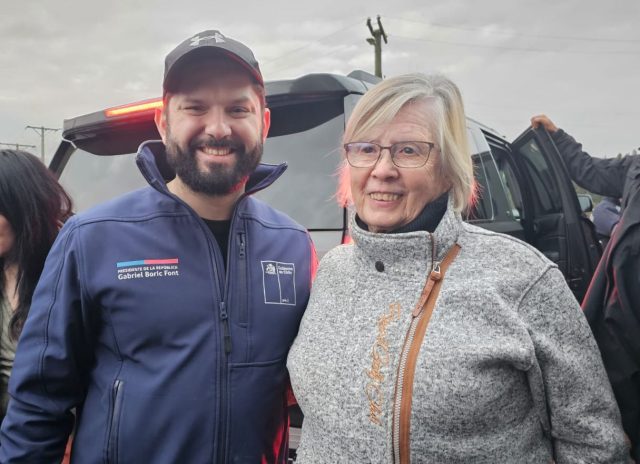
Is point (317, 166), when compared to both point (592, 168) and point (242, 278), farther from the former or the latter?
point (592, 168)

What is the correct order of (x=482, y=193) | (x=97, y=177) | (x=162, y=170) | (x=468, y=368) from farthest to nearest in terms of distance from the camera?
(x=482, y=193) < (x=97, y=177) < (x=162, y=170) < (x=468, y=368)

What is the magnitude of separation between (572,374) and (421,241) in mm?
538

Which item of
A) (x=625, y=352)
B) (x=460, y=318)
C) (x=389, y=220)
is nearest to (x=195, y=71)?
(x=389, y=220)

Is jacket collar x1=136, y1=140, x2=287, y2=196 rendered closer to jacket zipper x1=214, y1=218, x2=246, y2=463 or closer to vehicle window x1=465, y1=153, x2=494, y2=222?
jacket zipper x1=214, y1=218, x2=246, y2=463

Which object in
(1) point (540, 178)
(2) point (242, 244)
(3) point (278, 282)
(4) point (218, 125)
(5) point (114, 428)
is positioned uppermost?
(1) point (540, 178)

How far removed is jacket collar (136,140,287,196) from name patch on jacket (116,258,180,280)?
24 cm

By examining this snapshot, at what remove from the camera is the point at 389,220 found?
1665 mm

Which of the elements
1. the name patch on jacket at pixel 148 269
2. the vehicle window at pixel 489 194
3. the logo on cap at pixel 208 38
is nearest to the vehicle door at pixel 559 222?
the vehicle window at pixel 489 194

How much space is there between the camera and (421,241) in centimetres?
157

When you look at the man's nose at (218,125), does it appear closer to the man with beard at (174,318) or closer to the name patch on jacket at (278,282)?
the man with beard at (174,318)

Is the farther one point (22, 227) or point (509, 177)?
point (509, 177)

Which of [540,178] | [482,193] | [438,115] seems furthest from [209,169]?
[540,178]

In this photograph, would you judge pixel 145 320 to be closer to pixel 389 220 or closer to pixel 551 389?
pixel 389 220

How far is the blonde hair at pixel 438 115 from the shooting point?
166cm
